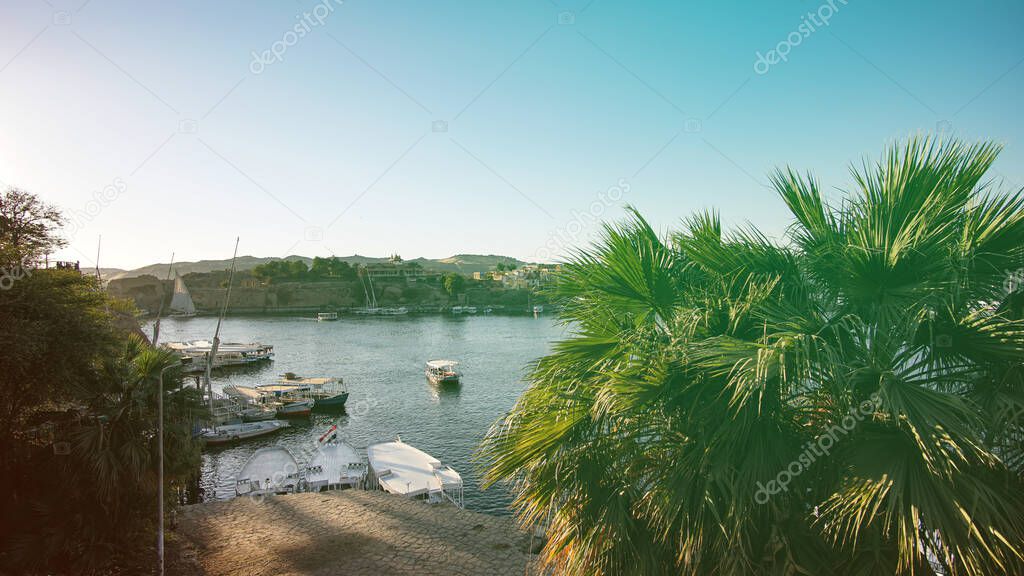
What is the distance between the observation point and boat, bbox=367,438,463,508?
21.3 m

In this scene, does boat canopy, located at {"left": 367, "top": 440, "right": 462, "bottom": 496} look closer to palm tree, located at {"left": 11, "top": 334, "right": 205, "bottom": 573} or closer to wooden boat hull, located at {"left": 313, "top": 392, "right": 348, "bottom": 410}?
palm tree, located at {"left": 11, "top": 334, "right": 205, "bottom": 573}

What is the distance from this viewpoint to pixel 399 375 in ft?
170

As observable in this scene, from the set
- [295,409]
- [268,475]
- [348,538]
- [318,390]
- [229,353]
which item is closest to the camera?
[348,538]

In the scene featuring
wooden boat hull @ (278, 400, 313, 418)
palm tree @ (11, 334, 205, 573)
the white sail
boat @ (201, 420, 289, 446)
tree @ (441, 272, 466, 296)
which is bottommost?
boat @ (201, 420, 289, 446)

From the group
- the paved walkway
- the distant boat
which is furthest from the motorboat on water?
the distant boat

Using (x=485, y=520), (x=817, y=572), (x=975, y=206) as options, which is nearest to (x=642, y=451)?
(x=817, y=572)

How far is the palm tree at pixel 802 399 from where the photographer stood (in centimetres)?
337

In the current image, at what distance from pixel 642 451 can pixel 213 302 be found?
154 m

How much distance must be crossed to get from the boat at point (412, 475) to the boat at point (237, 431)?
1198 centimetres

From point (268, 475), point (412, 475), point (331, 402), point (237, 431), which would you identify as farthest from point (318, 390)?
point (412, 475)

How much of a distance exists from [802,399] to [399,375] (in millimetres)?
49834

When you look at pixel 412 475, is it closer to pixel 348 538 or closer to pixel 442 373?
pixel 348 538

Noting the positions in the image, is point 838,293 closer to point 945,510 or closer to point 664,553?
point 945,510

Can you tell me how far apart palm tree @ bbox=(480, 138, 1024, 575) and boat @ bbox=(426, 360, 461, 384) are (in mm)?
42317
